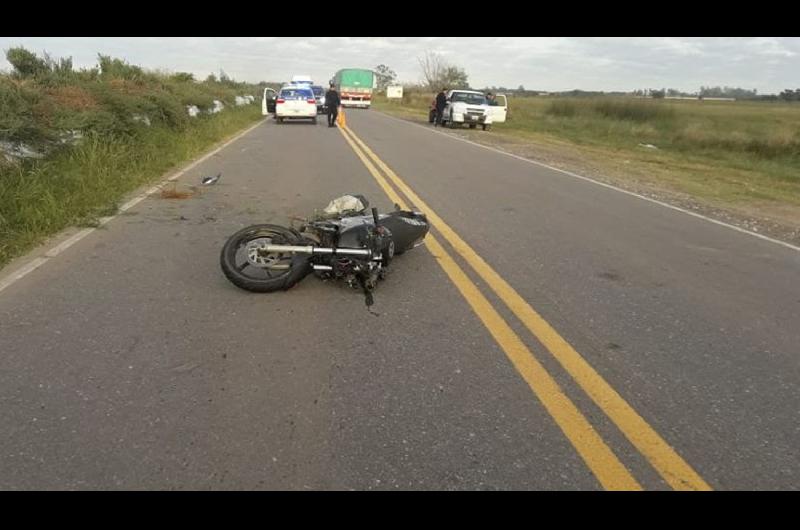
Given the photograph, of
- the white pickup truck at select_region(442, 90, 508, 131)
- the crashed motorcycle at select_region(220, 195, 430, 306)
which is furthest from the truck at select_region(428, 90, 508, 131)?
the crashed motorcycle at select_region(220, 195, 430, 306)

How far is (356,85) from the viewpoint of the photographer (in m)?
54.7

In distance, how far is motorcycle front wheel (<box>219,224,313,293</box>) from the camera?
15.7 feet

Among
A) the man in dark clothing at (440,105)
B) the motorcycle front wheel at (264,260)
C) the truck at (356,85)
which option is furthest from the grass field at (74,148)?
the truck at (356,85)

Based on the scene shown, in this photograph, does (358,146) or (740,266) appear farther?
(358,146)

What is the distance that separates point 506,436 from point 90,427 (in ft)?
6.77

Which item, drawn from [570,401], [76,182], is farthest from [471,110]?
[570,401]

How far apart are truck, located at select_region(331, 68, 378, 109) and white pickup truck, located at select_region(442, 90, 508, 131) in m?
25.8

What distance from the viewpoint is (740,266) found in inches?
246

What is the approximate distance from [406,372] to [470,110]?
1020 inches

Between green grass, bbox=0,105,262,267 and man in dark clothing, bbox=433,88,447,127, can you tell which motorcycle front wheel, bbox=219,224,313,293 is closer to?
green grass, bbox=0,105,262,267

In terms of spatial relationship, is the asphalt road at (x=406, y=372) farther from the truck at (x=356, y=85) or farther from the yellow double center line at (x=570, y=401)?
the truck at (x=356, y=85)

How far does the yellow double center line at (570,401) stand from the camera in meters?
2.66
